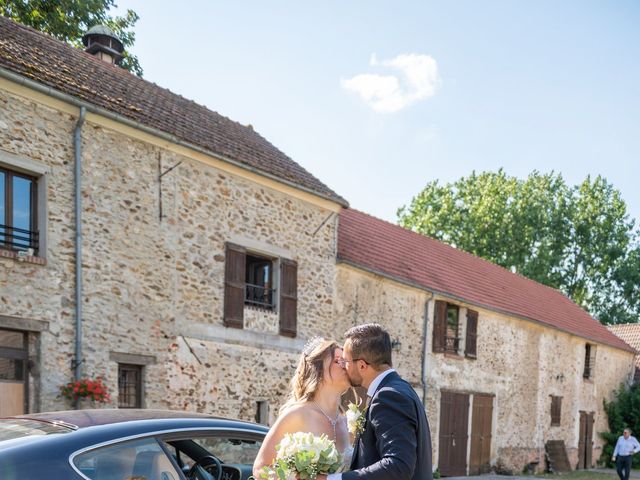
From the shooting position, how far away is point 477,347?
62.4ft

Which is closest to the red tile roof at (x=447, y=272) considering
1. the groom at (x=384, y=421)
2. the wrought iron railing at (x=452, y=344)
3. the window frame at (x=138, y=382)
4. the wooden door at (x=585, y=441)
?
the wrought iron railing at (x=452, y=344)

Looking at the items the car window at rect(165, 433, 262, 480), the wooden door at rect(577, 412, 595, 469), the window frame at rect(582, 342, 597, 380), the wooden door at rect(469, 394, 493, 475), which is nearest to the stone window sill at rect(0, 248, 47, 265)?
the car window at rect(165, 433, 262, 480)

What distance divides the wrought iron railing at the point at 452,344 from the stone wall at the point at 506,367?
0.50ft

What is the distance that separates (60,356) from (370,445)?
721cm

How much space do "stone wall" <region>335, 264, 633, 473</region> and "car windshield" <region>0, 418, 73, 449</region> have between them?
10839mm

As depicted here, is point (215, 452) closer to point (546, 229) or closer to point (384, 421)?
point (384, 421)

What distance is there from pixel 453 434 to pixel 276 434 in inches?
611

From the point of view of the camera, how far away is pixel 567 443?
942 inches

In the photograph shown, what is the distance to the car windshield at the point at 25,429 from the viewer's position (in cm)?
307

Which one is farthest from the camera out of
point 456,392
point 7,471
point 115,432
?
point 456,392

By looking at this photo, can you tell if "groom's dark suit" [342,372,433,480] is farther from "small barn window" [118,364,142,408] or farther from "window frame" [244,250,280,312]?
"window frame" [244,250,280,312]

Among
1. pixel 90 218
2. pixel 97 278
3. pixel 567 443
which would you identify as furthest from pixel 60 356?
pixel 567 443

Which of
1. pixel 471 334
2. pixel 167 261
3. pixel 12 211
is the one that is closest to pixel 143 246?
pixel 167 261

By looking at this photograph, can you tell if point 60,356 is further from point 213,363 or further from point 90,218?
point 213,363
